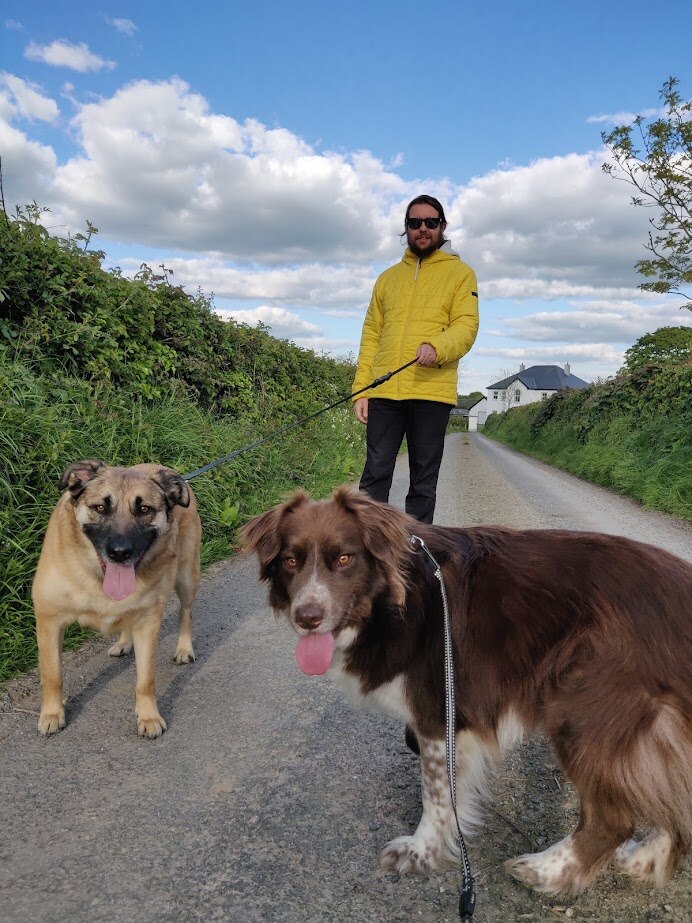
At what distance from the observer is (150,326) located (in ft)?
22.8

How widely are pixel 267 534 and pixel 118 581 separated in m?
1.14

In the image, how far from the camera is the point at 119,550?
3148mm

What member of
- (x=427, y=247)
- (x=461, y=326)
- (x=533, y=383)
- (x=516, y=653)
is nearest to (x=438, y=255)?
(x=427, y=247)

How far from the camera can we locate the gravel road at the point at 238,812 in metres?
2.06

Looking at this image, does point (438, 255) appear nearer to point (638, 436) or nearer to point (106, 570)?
point (106, 570)

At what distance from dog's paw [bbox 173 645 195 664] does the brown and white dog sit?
181 cm

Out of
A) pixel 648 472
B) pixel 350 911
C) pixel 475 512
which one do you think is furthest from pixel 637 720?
pixel 648 472

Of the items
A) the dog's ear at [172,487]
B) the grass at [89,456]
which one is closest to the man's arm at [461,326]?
the dog's ear at [172,487]

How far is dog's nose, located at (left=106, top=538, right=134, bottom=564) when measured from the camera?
3.15 meters

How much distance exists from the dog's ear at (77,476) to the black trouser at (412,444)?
87.9 inches

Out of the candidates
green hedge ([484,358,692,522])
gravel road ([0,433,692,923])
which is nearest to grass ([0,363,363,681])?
gravel road ([0,433,692,923])

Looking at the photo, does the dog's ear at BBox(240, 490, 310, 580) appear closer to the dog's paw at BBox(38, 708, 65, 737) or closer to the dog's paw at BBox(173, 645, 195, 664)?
the dog's paw at BBox(38, 708, 65, 737)

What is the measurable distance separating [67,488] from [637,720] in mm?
2949

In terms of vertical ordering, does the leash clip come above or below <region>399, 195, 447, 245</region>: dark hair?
below
